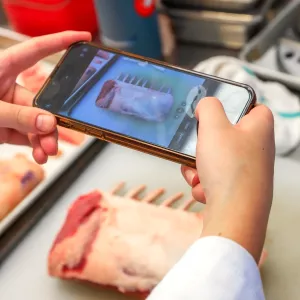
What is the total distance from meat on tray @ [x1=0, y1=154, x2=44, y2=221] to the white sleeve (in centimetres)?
29

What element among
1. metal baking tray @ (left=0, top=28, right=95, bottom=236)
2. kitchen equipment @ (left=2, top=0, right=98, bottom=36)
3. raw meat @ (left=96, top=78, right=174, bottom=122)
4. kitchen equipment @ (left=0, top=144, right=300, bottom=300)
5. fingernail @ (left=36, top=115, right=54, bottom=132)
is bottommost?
kitchen equipment @ (left=0, top=144, right=300, bottom=300)

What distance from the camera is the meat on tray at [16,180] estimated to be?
1.99 ft

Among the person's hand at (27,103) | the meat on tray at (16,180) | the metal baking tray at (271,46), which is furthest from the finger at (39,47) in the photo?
the metal baking tray at (271,46)

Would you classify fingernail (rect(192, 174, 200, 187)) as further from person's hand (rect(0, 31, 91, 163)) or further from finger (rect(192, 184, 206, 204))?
person's hand (rect(0, 31, 91, 163))

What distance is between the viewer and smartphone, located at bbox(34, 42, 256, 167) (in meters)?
0.45

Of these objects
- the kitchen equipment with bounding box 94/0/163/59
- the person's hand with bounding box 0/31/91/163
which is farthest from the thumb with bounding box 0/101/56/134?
the kitchen equipment with bounding box 94/0/163/59

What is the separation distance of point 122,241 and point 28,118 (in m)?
0.16

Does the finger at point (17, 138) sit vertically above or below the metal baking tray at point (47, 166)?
above

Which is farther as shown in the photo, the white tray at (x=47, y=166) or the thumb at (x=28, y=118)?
the white tray at (x=47, y=166)

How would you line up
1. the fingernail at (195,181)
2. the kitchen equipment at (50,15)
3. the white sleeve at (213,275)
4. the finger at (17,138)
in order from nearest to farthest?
the white sleeve at (213,275)
the fingernail at (195,181)
the finger at (17,138)
the kitchen equipment at (50,15)

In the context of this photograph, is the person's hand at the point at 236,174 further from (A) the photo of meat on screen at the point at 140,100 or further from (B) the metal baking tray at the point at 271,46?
(B) the metal baking tray at the point at 271,46

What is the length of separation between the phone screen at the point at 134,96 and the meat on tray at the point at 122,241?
126mm

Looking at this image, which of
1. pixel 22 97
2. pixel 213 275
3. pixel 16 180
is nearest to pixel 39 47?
pixel 22 97

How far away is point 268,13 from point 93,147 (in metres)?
0.31
